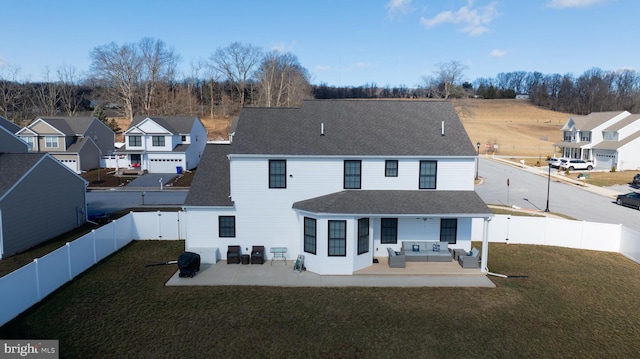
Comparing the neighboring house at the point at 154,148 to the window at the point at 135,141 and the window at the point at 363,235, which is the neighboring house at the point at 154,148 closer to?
the window at the point at 135,141

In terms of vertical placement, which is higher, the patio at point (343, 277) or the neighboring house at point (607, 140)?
the neighboring house at point (607, 140)

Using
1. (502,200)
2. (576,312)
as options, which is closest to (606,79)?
(502,200)

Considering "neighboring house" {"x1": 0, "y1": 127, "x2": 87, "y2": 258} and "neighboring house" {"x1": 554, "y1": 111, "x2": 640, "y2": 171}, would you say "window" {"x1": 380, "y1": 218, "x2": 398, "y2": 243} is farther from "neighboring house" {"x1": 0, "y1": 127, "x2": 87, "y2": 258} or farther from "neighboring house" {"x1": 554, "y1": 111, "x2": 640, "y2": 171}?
"neighboring house" {"x1": 554, "y1": 111, "x2": 640, "y2": 171}

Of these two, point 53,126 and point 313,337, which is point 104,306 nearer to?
point 313,337

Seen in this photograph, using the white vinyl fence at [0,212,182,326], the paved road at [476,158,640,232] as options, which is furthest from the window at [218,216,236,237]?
the paved road at [476,158,640,232]

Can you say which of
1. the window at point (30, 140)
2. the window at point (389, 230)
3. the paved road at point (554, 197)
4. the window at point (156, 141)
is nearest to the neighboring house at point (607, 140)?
the paved road at point (554, 197)
